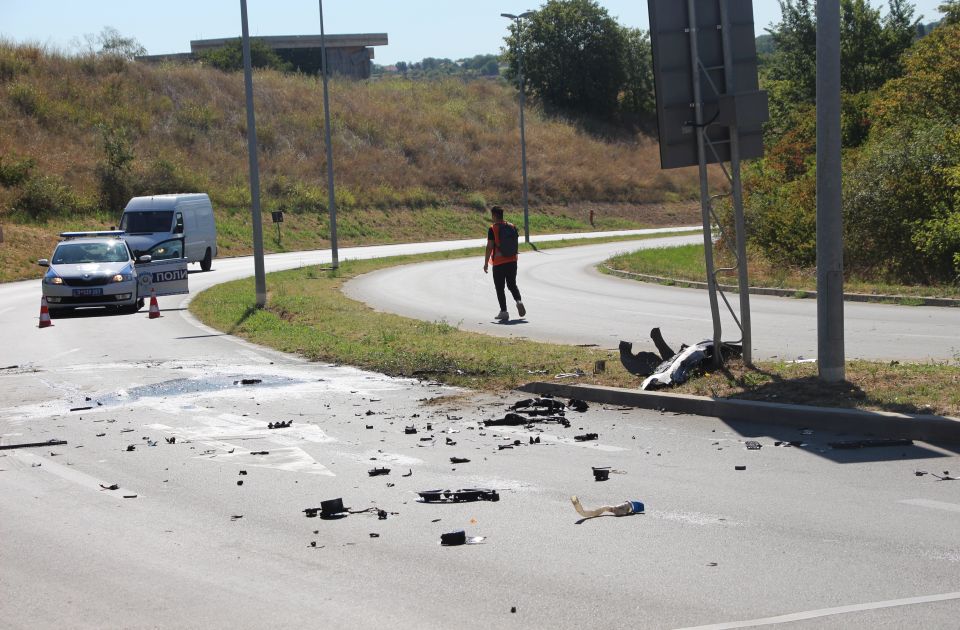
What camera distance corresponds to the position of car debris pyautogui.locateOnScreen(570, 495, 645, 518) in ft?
21.9

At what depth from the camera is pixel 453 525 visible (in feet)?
21.5

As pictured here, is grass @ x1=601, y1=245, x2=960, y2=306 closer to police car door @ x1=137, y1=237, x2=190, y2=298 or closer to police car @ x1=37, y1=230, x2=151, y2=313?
police car door @ x1=137, y1=237, x2=190, y2=298

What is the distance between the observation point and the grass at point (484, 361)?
956 cm

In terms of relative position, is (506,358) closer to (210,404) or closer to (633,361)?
(633,361)

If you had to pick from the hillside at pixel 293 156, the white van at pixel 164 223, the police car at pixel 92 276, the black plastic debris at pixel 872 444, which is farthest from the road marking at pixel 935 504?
the hillside at pixel 293 156

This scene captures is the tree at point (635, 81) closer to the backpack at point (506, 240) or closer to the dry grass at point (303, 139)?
the dry grass at point (303, 139)

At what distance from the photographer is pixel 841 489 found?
7070 millimetres

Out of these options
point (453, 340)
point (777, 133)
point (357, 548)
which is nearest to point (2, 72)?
point (777, 133)

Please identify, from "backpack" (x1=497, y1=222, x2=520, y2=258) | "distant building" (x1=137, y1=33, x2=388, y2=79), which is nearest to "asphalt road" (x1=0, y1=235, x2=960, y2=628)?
"backpack" (x1=497, y1=222, x2=520, y2=258)

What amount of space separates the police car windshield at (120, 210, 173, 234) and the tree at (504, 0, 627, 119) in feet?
210

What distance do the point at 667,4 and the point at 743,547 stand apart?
6404 millimetres

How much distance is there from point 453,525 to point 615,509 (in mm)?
960

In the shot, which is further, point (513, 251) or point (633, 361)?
point (513, 251)

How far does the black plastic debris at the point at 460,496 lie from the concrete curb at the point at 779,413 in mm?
3046
